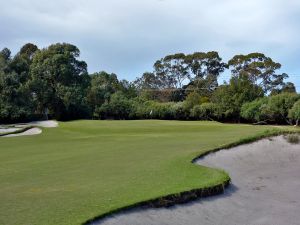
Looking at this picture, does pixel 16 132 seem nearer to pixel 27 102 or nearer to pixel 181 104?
pixel 27 102

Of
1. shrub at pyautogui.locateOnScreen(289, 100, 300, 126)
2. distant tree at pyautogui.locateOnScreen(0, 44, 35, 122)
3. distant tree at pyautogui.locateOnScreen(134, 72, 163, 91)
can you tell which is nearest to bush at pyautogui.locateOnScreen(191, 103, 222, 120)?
shrub at pyautogui.locateOnScreen(289, 100, 300, 126)

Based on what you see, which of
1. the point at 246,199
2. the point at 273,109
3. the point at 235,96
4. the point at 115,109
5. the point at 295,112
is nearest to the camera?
the point at 246,199

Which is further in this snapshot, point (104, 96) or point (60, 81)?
point (104, 96)

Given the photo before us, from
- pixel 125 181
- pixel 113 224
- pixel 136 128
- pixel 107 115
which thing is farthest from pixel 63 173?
pixel 107 115

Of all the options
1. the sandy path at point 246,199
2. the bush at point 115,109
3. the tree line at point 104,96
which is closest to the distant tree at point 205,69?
the tree line at point 104,96

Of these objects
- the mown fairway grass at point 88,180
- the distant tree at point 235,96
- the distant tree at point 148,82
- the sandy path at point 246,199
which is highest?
the distant tree at point 148,82

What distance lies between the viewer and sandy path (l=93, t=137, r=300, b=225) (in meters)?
11.7

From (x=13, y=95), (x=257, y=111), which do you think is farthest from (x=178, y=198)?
(x=13, y=95)

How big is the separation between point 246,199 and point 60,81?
248 ft

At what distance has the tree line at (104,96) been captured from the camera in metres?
71.2

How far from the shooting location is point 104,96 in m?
97.1

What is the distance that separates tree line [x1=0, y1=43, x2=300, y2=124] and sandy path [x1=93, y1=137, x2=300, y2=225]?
133ft

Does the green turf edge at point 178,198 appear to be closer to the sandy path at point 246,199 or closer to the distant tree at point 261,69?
the sandy path at point 246,199

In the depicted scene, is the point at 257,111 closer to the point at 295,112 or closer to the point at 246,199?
the point at 295,112
